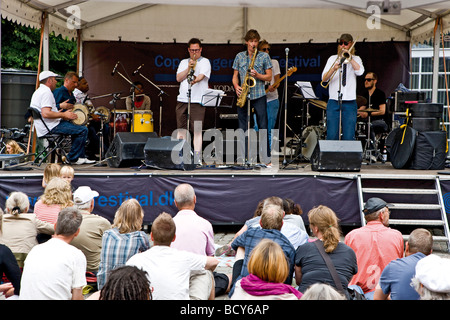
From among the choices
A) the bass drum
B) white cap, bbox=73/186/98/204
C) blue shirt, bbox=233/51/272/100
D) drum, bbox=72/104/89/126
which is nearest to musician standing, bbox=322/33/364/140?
blue shirt, bbox=233/51/272/100

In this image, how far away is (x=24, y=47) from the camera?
21.2 m

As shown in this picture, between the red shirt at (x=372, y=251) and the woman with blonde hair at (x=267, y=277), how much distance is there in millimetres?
1767

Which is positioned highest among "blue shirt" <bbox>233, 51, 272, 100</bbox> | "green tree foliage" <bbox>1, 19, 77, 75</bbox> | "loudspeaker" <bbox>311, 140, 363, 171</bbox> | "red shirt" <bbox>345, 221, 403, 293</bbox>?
"green tree foliage" <bbox>1, 19, 77, 75</bbox>

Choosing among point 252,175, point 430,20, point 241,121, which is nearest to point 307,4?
point 241,121

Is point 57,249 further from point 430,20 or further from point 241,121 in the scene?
point 430,20

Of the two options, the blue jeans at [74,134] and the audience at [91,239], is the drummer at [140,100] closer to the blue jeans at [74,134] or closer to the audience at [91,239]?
the blue jeans at [74,134]

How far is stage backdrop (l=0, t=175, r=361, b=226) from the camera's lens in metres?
8.20

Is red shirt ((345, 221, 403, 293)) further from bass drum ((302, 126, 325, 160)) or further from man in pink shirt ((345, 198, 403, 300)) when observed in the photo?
bass drum ((302, 126, 325, 160))

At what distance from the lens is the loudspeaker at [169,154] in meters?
8.56

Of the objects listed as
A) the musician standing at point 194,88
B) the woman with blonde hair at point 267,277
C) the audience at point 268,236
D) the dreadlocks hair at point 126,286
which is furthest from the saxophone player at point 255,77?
the dreadlocks hair at point 126,286

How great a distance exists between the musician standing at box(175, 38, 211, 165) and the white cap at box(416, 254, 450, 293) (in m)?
6.33

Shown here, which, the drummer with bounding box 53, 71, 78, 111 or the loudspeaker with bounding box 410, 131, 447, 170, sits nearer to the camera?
the loudspeaker with bounding box 410, 131, 447, 170

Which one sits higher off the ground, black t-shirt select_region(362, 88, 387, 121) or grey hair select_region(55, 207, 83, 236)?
black t-shirt select_region(362, 88, 387, 121)

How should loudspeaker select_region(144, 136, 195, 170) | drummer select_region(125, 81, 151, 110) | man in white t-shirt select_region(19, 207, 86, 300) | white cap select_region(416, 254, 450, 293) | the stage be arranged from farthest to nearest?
1. drummer select_region(125, 81, 151, 110)
2. loudspeaker select_region(144, 136, 195, 170)
3. the stage
4. man in white t-shirt select_region(19, 207, 86, 300)
5. white cap select_region(416, 254, 450, 293)
